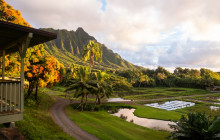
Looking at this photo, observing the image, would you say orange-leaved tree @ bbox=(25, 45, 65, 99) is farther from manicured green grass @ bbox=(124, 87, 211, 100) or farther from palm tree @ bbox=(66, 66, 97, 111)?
manicured green grass @ bbox=(124, 87, 211, 100)

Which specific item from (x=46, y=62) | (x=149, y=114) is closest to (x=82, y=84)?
(x=46, y=62)

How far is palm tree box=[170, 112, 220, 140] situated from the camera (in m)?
11.5

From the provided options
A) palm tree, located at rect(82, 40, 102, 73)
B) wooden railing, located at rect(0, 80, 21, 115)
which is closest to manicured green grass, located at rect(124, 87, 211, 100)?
palm tree, located at rect(82, 40, 102, 73)

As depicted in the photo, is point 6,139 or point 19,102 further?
point 19,102

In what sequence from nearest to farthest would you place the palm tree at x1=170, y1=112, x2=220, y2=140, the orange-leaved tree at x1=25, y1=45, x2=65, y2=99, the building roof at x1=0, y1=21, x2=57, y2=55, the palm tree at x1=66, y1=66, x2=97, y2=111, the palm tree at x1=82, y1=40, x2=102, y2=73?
the building roof at x1=0, y1=21, x2=57, y2=55, the palm tree at x1=170, y1=112, x2=220, y2=140, the orange-leaved tree at x1=25, y1=45, x2=65, y2=99, the palm tree at x1=66, y1=66, x2=97, y2=111, the palm tree at x1=82, y1=40, x2=102, y2=73

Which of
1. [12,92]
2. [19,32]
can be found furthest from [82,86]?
[19,32]

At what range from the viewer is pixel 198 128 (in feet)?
41.4

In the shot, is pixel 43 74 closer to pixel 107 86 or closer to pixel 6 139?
pixel 107 86

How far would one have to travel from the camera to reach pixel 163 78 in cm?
8856

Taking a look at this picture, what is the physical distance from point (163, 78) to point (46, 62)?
3073 inches

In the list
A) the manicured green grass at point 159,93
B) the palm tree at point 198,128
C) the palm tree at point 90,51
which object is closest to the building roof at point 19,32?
the palm tree at point 198,128

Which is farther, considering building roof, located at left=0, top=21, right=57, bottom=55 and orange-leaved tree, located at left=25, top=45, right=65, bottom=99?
orange-leaved tree, located at left=25, top=45, right=65, bottom=99

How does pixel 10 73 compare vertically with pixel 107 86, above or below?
above

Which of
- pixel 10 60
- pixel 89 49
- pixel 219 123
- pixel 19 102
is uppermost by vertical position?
pixel 89 49
